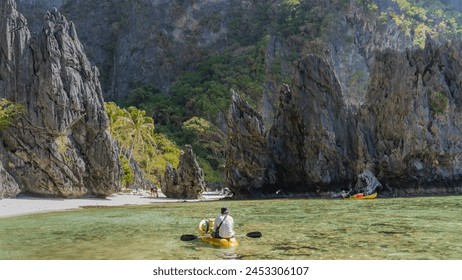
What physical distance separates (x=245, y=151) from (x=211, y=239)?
31674 mm

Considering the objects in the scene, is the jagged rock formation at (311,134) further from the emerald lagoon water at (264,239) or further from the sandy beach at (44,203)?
the emerald lagoon water at (264,239)

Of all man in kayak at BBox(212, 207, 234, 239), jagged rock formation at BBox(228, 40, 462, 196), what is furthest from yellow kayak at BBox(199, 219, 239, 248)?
jagged rock formation at BBox(228, 40, 462, 196)

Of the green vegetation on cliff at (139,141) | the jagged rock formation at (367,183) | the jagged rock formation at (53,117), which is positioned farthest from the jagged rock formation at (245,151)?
the green vegetation on cliff at (139,141)

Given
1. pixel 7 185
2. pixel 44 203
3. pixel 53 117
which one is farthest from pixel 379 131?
pixel 7 185

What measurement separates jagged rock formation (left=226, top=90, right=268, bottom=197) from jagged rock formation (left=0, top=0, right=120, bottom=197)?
12239 mm

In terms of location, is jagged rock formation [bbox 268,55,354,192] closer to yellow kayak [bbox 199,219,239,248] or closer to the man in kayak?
yellow kayak [bbox 199,219,239,248]

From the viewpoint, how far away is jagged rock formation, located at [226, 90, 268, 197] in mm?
44812

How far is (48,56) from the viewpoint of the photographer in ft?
122

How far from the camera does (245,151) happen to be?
45531 mm

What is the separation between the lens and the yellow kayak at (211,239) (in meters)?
13.4

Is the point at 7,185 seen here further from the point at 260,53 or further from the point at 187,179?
the point at 260,53

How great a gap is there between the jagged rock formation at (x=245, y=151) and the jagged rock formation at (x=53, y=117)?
482 inches
